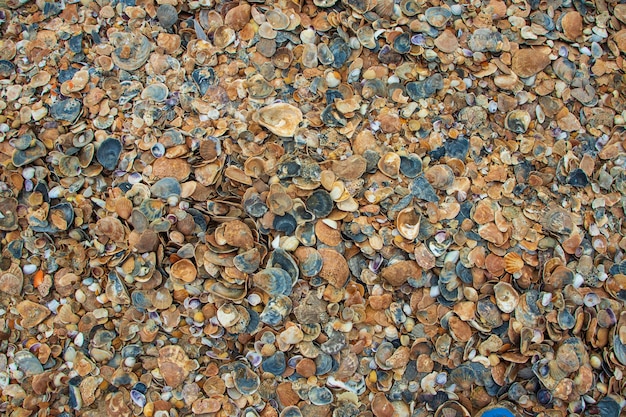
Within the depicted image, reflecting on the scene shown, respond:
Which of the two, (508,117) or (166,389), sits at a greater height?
(508,117)

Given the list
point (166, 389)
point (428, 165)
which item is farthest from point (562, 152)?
point (166, 389)

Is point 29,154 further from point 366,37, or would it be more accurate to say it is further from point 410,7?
point 410,7

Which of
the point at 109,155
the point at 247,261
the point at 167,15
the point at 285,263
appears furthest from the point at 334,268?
the point at 167,15

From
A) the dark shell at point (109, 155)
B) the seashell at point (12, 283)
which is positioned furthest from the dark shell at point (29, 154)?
the seashell at point (12, 283)

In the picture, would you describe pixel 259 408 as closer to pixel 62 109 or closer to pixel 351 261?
pixel 351 261

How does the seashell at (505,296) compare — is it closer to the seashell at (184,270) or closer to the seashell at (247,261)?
the seashell at (247,261)

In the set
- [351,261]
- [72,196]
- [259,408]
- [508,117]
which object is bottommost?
[259,408]

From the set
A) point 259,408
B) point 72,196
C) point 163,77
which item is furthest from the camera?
point 163,77
